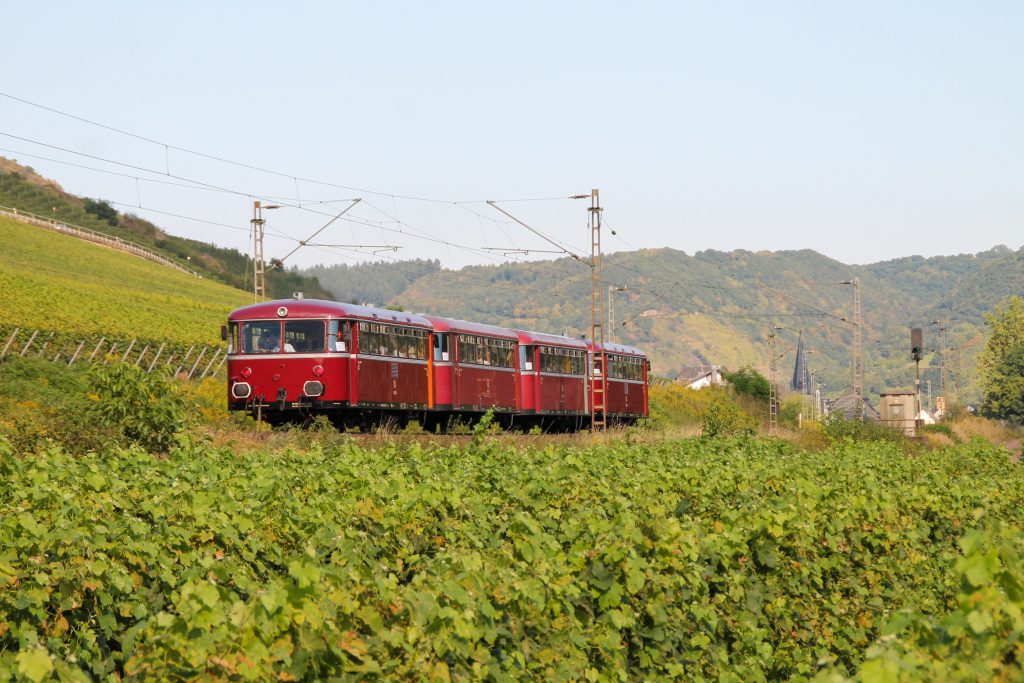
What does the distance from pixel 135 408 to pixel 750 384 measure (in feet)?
190

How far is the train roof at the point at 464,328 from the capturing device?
33022mm

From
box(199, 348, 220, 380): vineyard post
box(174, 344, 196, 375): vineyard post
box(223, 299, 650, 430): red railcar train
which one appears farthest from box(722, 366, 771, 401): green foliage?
box(223, 299, 650, 430): red railcar train

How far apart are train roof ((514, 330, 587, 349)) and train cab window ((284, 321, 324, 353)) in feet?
33.0

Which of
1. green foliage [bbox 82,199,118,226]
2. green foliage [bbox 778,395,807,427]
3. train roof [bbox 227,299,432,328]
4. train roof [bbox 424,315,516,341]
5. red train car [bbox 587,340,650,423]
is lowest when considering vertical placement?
green foliage [bbox 778,395,807,427]

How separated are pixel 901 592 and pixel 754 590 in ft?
8.09

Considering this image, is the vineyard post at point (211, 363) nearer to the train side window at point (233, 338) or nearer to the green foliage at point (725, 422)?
the green foliage at point (725, 422)

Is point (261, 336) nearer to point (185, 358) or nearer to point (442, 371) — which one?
point (442, 371)

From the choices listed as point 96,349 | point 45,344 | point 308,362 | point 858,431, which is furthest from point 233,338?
point 858,431

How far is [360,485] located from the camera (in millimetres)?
11336

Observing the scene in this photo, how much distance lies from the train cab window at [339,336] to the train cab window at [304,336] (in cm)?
19

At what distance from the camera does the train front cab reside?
2828cm

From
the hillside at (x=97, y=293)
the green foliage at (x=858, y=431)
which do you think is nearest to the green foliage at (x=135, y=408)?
the hillside at (x=97, y=293)

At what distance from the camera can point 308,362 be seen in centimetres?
2839

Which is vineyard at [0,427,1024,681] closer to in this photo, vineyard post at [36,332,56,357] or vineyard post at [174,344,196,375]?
vineyard post at [36,332,56,357]
